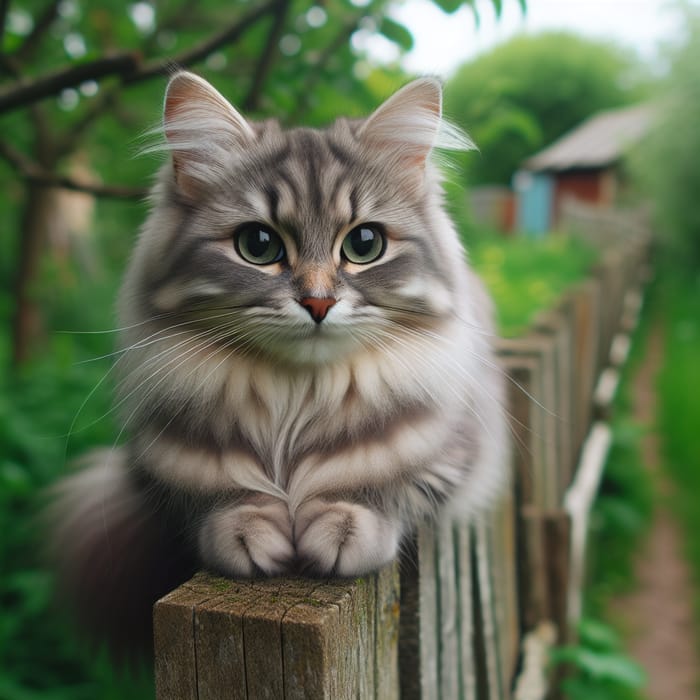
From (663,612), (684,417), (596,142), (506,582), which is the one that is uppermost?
(596,142)

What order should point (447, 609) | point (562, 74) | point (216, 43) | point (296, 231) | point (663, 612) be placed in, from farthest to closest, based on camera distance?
point (562, 74) < point (663, 612) < point (216, 43) < point (447, 609) < point (296, 231)

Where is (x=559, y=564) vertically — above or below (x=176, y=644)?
below

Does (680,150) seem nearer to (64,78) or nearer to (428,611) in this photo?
(64,78)

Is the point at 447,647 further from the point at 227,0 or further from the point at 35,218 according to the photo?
the point at 35,218

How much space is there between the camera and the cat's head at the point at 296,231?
1.28m

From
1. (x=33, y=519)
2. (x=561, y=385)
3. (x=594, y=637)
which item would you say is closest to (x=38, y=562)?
(x=33, y=519)

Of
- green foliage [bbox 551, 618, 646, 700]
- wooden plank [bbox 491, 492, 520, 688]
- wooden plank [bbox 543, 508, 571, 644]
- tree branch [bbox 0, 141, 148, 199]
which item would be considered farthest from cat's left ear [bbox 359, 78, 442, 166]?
green foliage [bbox 551, 618, 646, 700]

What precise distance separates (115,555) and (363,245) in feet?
2.75

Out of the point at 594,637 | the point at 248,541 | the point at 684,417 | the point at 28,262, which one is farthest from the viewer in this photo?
the point at 684,417

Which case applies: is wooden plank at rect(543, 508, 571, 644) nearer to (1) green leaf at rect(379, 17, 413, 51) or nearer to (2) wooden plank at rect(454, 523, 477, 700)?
(2) wooden plank at rect(454, 523, 477, 700)

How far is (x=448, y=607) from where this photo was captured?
5.33ft

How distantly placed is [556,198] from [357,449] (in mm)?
13313

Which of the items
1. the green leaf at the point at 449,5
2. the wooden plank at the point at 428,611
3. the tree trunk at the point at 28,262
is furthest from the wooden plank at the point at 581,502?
the tree trunk at the point at 28,262

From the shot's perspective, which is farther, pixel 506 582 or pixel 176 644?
pixel 506 582
